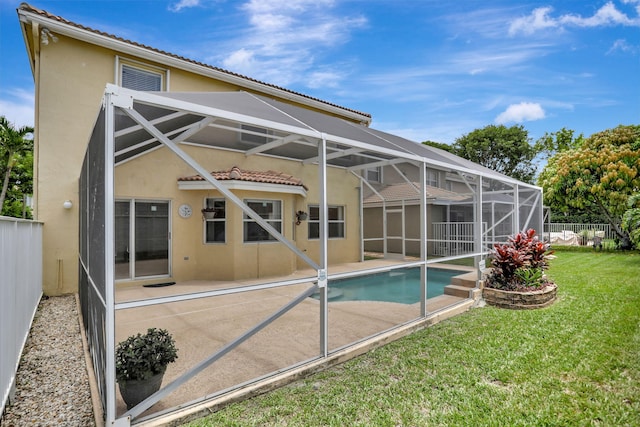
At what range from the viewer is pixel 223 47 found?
13.3m

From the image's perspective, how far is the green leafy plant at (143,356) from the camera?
3109 mm

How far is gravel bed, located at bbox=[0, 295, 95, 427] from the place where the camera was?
10.6 ft

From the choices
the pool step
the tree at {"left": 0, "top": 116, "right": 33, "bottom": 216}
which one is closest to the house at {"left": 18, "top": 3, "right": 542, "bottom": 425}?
the pool step

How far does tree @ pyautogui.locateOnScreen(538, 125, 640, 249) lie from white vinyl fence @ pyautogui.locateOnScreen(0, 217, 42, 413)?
20669mm

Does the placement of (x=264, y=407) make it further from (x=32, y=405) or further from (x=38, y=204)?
A: (x=38, y=204)

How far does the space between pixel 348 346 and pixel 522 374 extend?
2.14 meters

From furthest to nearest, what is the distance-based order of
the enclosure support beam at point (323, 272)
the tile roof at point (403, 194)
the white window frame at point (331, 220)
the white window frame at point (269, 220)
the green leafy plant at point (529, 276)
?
1. the tile roof at point (403, 194)
2. the white window frame at point (331, 220)
3. the white window frame at point (269, 220)
4. the green leafy plant at point (529, 276)
5. the enclosure support beam at point (323, 272)

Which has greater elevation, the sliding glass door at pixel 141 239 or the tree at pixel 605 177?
the tree at pixel 605 177

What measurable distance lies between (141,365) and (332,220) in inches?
418

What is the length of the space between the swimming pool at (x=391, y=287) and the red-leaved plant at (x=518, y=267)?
1883 mm

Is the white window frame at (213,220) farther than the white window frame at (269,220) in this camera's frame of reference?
No

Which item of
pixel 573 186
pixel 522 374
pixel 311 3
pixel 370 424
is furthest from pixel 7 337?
pixel 573 186

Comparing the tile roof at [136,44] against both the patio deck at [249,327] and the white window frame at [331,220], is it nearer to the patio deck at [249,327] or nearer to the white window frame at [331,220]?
the white window frame at [331,220]

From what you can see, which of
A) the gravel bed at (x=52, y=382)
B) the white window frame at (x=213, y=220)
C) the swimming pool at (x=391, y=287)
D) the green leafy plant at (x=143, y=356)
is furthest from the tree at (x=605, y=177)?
the gravel bed at (x=52, y=382)
